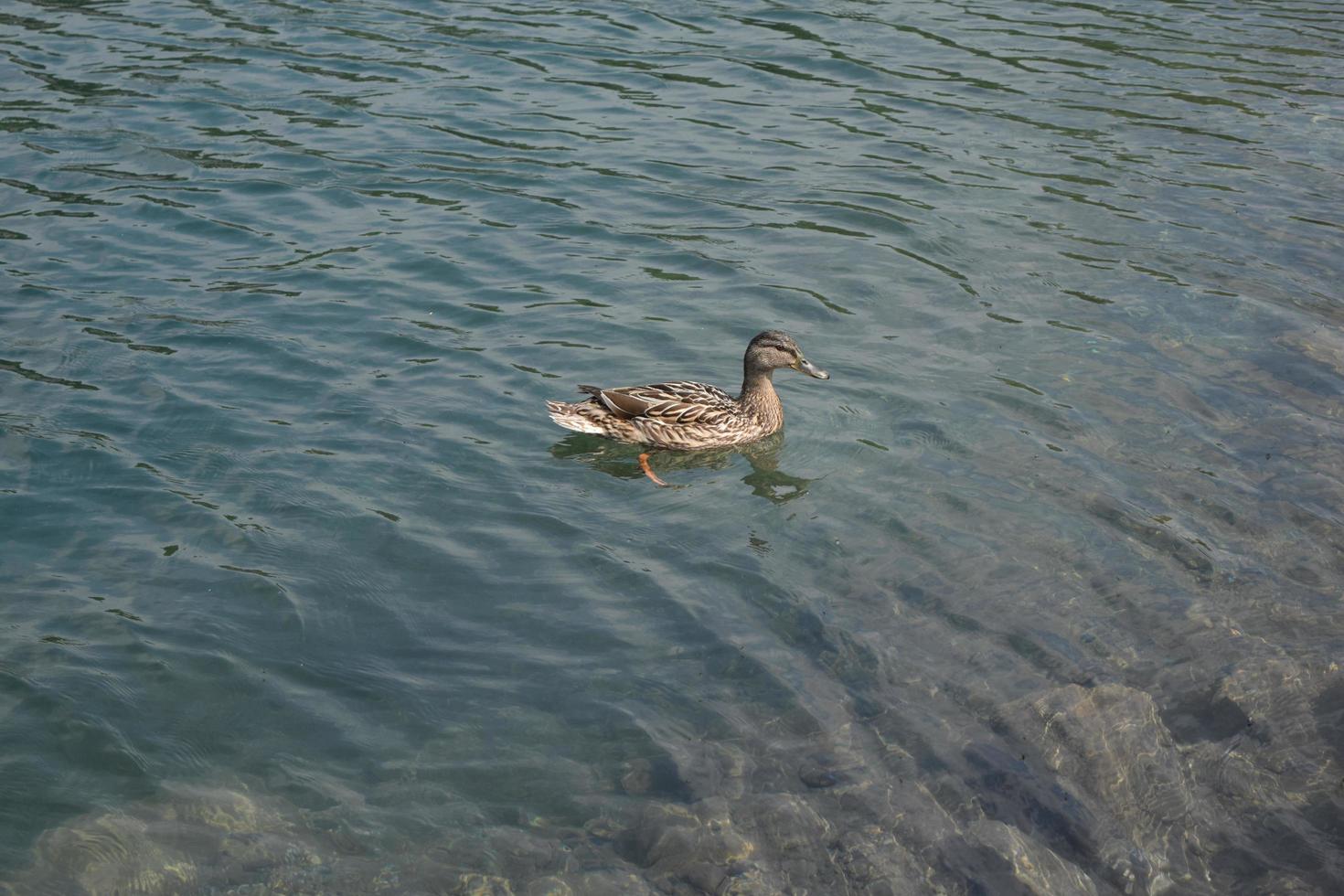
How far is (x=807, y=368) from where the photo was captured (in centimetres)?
1093

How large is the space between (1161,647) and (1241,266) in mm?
6497

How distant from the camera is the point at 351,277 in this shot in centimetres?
1287

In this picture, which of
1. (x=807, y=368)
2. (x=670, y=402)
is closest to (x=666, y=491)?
(x=670, y=402)

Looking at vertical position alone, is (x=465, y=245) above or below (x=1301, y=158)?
below

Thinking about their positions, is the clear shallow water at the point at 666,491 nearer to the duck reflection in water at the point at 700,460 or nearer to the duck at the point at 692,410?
the duck reflection in water at the point at 700,460

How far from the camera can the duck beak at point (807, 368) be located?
10.9 m

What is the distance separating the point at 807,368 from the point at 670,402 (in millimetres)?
1252

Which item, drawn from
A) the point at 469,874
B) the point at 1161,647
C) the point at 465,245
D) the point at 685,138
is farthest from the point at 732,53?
the point at 469,874

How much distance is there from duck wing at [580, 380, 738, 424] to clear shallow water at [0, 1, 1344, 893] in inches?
17.1

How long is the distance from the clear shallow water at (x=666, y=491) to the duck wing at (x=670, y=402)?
43 cm

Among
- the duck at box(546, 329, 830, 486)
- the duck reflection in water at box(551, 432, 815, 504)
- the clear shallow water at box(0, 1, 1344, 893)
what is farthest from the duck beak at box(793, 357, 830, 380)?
the duck reflection in water at box(551, 432, 815, 504)

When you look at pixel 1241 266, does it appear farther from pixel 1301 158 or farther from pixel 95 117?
pixel 95 117

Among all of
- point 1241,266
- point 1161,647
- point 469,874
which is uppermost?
point 1241,266

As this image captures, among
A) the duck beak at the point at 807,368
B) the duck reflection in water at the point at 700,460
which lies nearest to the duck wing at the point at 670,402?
the duck reflection in water at the point at 700,460
